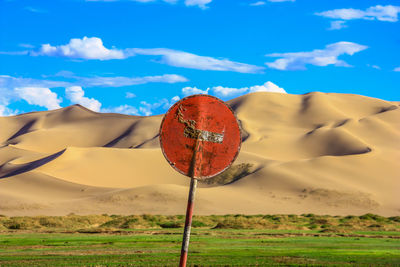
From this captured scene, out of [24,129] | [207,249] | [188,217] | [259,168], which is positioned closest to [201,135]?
[188,217]

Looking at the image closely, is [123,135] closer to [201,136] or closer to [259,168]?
[259,168]

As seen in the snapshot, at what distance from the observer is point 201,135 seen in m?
10.1

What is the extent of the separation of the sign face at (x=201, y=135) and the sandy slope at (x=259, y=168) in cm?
6434

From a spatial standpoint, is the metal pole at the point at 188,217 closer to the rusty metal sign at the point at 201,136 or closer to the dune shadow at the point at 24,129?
the rusty metal sign at the point at 201,136

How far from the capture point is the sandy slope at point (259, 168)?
263 ft

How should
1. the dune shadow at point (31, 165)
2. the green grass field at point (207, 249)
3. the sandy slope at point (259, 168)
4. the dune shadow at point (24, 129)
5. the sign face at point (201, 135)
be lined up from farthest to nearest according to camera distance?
1. the dune shadow at point (24, 129)
2. the dune shadow at point (31, 165)
3. the sandy slope at point (259, 168)
4. the green grass field at point (207, 249)
5. the sign face at point (201, 135)

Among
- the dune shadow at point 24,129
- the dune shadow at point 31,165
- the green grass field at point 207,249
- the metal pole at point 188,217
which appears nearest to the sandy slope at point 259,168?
the dune shadow at point 31,165

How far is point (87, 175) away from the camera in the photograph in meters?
103

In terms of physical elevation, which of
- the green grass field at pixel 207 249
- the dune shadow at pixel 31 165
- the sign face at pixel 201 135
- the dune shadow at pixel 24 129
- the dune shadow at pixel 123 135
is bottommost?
the green grass field at pixel 207 249

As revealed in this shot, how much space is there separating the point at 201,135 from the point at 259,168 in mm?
90924

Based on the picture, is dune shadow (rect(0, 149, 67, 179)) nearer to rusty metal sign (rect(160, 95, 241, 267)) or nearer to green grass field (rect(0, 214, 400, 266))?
green grass field (rect(0, 214, 400, 266))

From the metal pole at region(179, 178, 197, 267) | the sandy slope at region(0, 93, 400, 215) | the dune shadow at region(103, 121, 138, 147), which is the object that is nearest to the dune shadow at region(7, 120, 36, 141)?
the sandy slope at region(0, 93, 400, 215)

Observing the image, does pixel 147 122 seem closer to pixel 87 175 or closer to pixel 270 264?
pixel 87 175

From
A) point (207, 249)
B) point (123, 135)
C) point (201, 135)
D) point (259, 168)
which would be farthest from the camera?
point (123, 135)
